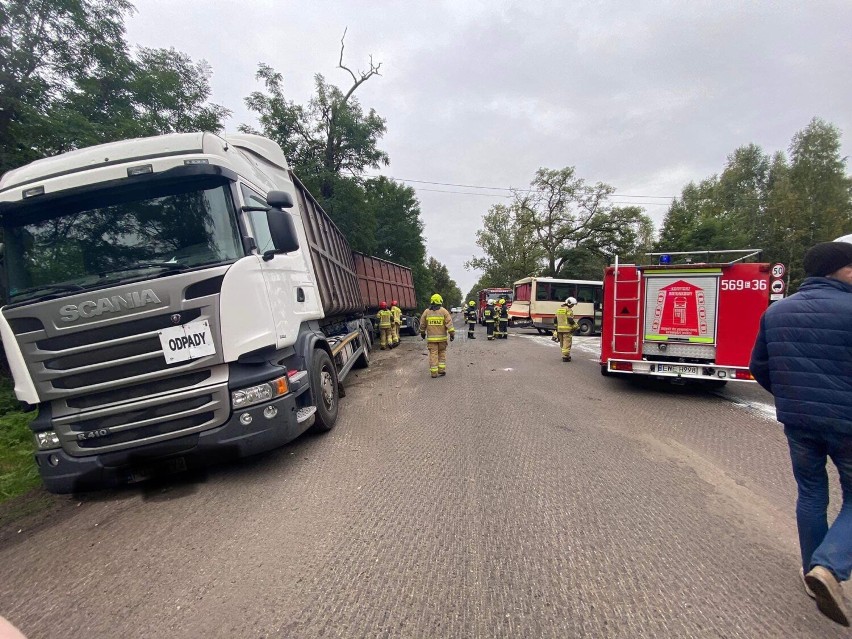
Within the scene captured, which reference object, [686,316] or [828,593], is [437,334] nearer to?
[686,316]

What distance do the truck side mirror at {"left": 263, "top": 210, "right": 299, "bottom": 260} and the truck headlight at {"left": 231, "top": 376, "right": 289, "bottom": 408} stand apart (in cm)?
120

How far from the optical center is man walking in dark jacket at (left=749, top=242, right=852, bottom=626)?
1.96 metres

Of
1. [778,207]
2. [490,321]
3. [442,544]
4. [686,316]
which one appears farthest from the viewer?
[778,207]

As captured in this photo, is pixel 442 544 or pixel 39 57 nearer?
pixel 442 544

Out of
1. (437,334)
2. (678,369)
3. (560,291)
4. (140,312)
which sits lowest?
(560,291)

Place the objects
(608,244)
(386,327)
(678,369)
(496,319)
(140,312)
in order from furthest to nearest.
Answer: (608,244), (496,319), (386,327), (678,369), (140,312)

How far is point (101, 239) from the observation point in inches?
132

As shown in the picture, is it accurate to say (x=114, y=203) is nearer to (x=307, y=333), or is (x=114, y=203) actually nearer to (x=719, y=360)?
(x=307, y=333)

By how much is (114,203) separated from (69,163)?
1.84ft

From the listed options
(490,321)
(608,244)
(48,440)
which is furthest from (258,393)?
(608,244)

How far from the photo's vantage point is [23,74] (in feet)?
25.4

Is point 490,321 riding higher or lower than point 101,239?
lower

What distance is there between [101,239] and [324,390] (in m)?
2.63

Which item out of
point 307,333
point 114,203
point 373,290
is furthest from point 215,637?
point 373,290
